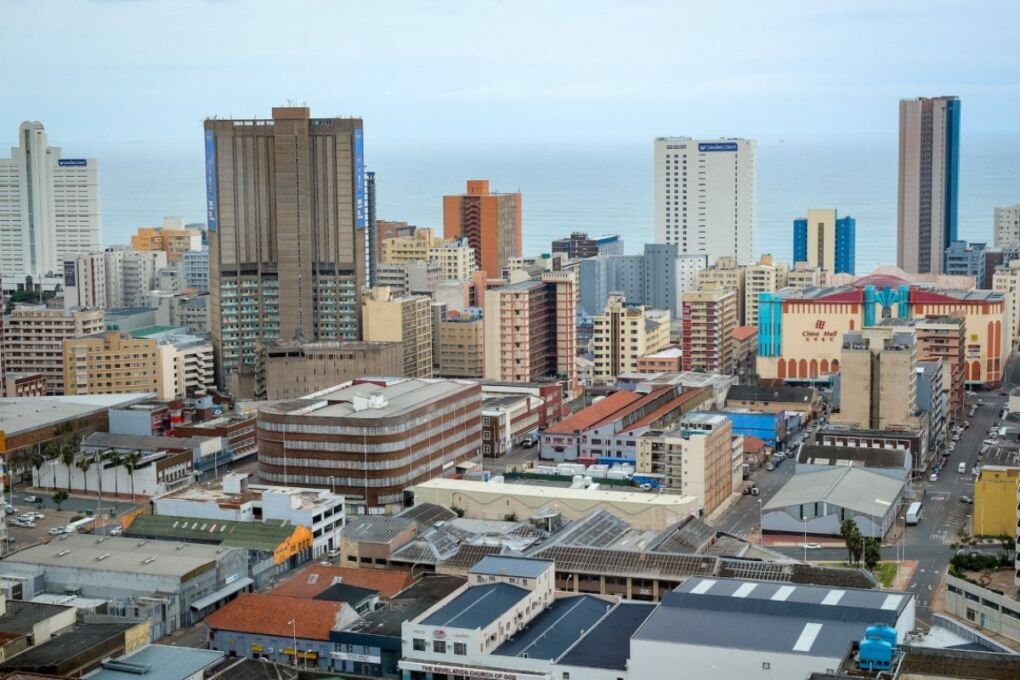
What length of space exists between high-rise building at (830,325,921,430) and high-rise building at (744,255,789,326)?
13955mm

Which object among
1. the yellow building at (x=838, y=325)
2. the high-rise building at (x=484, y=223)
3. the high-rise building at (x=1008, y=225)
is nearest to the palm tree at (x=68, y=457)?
the yellow building at (x=838, y=325)

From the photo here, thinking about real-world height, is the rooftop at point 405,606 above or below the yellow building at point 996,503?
below

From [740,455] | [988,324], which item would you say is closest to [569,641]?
[740,455]

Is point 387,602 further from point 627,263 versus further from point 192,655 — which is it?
point 627,263

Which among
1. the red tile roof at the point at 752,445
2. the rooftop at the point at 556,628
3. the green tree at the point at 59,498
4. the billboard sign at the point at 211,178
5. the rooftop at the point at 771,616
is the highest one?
the billboard sign at the point at 211,178

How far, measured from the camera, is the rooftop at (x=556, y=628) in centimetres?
1888

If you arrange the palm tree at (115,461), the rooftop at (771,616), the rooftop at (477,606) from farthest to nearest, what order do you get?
the palm tree at (115,461) → the rooftop at (477,606) → the rooftop at (771,616)

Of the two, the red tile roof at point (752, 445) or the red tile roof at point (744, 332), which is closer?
the red tile roof at point (752, 445)

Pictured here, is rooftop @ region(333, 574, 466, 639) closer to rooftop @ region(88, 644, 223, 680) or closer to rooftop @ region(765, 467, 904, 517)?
rooftop @ region(88, 644, 223, 680)

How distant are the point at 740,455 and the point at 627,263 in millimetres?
24093

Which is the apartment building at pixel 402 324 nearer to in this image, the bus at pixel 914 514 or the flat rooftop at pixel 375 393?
the flat rooftop at pixel 375 393

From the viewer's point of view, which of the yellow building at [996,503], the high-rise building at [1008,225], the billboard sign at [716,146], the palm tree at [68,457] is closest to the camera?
the yellow building at [996,503]

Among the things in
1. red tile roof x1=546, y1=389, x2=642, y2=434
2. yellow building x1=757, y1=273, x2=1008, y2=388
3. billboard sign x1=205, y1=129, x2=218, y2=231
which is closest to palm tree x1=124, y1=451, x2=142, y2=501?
red tile roof x1=546, y1=389, x2=642, y2=434

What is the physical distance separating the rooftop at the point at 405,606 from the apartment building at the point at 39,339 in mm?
20749
